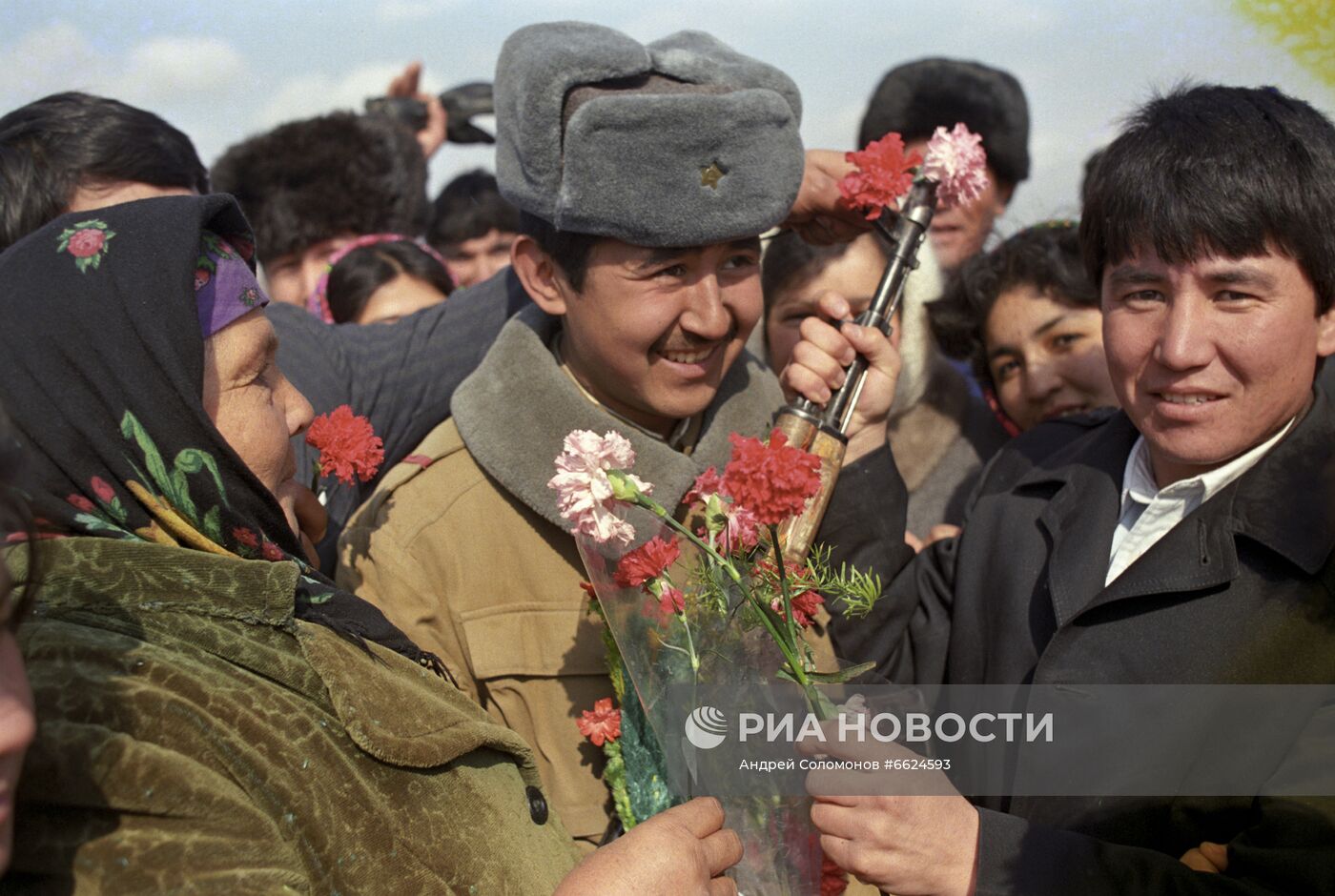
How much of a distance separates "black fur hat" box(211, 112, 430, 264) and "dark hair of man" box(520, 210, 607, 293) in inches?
104

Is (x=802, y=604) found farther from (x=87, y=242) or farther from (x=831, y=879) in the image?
(x=87, y=242)

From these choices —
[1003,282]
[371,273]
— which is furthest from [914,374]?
[371,273]

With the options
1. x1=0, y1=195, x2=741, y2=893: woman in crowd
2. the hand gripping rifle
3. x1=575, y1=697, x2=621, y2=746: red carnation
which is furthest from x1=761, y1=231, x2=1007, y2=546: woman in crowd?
x1=0, y1=195, x2=741, y2=893: woman in crowd

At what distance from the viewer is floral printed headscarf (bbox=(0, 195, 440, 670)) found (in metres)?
1.61

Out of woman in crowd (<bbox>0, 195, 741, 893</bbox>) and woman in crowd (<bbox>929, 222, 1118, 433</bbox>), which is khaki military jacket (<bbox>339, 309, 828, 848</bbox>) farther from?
woman in crowd (<bbox>929, 222, 1118, 433</bbox>)

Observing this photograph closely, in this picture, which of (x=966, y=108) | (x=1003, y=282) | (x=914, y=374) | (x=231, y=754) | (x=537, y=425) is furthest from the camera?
(x=966, y=108)

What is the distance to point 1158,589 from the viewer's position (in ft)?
6.68

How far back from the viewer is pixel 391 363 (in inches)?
127

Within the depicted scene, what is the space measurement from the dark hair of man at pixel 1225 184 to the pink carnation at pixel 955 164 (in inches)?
13.5

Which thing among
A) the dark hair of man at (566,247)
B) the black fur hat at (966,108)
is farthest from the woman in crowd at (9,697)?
the black fur hat at (966,108)

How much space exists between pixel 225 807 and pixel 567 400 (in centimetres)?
135

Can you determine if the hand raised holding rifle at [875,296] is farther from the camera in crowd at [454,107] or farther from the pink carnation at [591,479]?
the camera in crowd at [454,107]

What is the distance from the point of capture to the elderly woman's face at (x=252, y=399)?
6.08 feet

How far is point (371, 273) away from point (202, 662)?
3.08m
